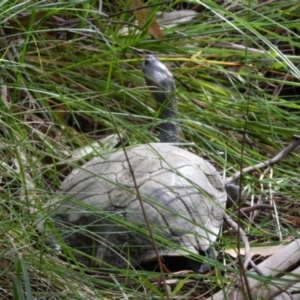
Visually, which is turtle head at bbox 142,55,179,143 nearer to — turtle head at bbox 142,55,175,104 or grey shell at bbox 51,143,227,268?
turtle head at bbox 142,55,175,104

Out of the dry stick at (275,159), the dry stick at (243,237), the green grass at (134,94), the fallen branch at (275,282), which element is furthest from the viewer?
the dry stick at (275,159)

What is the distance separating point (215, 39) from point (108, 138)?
2.00 feet

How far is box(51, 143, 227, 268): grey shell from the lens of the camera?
6.15 feet

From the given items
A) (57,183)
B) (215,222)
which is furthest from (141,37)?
(215,222)

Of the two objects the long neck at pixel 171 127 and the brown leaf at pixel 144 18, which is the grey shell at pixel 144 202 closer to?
the long neck at pixel 171 127

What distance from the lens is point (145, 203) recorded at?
1940 mm

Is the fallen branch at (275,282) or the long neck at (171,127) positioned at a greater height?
the fallen branch at (275,282)

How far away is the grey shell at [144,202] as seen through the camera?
1875mm

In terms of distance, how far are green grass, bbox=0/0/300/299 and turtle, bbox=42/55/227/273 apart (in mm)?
60

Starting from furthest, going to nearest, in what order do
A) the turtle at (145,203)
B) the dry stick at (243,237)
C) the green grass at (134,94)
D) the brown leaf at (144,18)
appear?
the brown leaf at (144,18), the green grass at (134,94), the turtle at (145,203), the dry stick at (243,237)

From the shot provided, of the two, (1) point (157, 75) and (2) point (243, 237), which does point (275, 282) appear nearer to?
(2) point (243, 237)

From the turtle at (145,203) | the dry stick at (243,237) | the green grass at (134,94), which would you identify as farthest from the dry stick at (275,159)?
the dry stick at (243,237)

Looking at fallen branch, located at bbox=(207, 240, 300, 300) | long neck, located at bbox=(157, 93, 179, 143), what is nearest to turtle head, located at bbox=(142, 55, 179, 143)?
long neck, located at bbox=(157, 93, 179, 143)

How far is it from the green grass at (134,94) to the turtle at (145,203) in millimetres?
60
